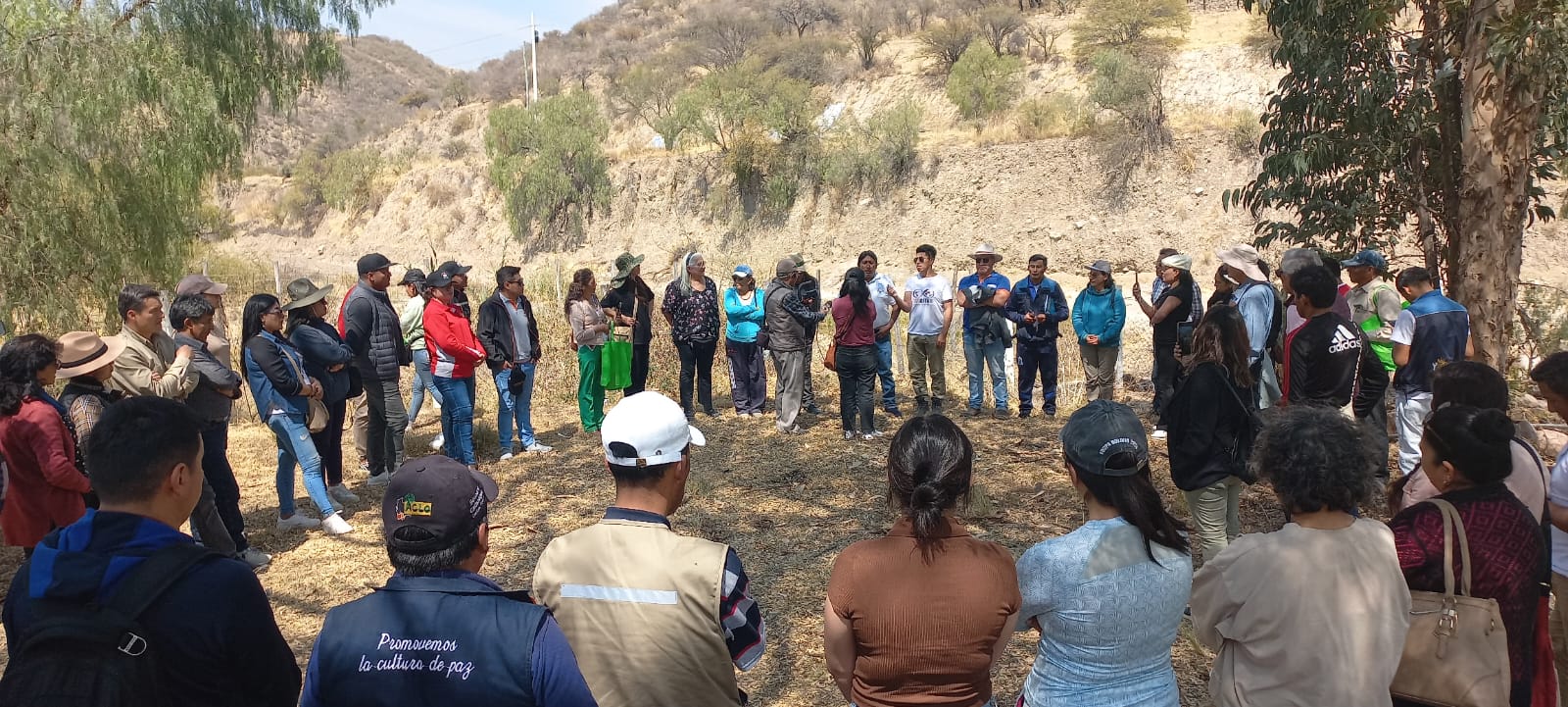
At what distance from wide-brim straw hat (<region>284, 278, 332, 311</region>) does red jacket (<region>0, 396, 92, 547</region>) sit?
79.6 inches

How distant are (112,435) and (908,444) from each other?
190 cm

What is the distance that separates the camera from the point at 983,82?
29.5 metres

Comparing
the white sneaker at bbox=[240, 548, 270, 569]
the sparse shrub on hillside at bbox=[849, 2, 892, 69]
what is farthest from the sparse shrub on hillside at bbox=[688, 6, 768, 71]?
the white sneaker at bbox=[240, 548, 270, 569]

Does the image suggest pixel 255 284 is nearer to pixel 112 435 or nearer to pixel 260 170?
pixel 112 435

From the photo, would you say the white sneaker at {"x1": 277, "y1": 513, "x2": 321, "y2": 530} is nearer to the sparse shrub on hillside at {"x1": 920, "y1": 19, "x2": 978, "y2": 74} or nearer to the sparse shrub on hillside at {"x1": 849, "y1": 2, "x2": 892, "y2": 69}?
the sparse shrub on hillside at {"x1": 920, "y1": 19, "x2": 978, "y2": 74}

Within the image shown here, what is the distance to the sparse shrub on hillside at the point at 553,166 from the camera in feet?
106

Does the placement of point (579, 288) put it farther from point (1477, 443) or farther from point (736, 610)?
point (1477, 443)

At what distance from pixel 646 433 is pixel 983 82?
29491 millimetres

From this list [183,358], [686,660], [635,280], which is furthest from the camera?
[635,280]

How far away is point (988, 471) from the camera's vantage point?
7211mm

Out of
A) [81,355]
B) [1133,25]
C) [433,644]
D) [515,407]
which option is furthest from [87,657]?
[1133,25]

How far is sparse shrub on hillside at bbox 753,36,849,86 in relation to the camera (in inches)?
1490

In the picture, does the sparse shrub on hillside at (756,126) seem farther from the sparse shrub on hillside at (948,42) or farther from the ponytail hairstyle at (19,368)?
the ponytail hairstyle at (19,368)

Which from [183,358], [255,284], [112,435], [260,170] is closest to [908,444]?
[112,435]
